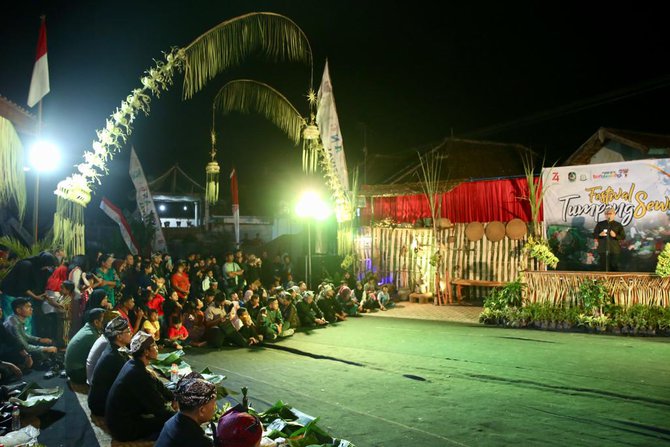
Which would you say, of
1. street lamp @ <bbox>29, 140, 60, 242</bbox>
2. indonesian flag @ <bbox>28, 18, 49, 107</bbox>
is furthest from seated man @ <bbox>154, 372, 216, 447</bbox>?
indonesian flag @ <bbox>28, 18, 49, 107</bbox>

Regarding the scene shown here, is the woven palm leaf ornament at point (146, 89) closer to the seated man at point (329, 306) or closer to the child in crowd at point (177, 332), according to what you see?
the child in crowd at point (177, 332)

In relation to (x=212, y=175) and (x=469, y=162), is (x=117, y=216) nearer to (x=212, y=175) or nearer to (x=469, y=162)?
(x=212, y=175)

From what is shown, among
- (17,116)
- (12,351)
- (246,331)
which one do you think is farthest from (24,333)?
(17,116)

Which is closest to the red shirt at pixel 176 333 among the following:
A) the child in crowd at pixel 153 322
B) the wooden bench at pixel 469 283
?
the child in crowd at pixel 153 322

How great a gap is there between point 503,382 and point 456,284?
28.9ft

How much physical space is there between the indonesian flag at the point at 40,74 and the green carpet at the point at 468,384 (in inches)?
191

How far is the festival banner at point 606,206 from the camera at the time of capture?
456 inches

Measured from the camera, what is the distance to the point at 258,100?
1152cm

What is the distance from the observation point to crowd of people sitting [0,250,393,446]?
4484 mm

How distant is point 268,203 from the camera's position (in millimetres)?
28000

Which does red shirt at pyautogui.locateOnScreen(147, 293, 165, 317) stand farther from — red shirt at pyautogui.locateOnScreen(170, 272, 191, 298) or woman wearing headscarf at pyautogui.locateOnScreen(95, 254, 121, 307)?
red shirt at pyautogui.locateOnScreen(170, 272, 191, 298)

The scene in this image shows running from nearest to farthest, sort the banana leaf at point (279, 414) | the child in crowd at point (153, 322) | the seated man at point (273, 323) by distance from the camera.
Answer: the banana leaf at point (279, 414) → the child in crowd at point (153, 322) → the seated man at point (273, 323)

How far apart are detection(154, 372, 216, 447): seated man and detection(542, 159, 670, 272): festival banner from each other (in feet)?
37.6

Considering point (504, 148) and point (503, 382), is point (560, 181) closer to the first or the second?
point (503, 382)
